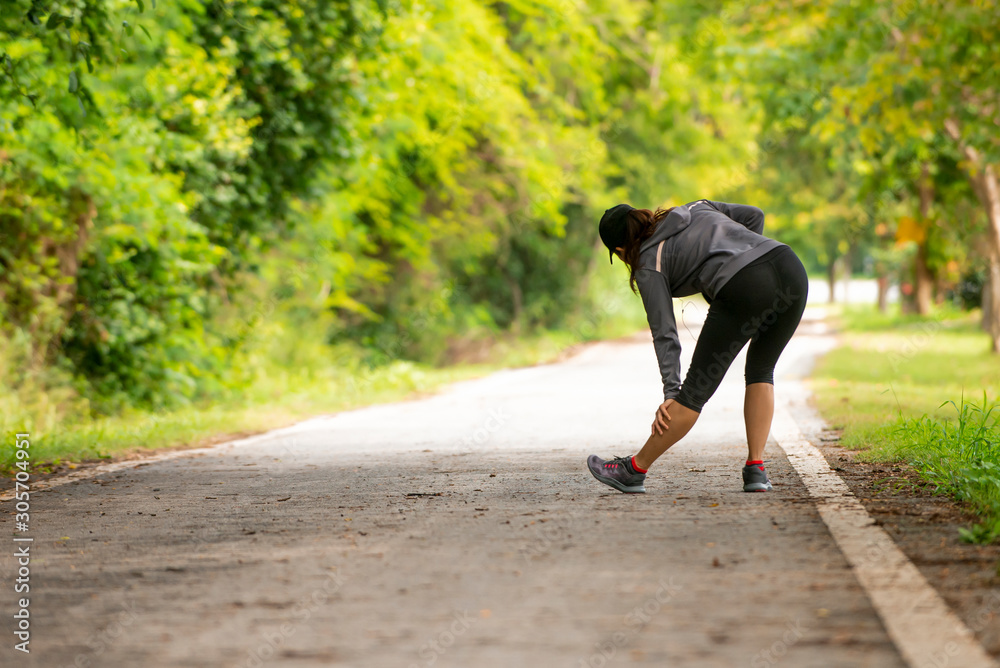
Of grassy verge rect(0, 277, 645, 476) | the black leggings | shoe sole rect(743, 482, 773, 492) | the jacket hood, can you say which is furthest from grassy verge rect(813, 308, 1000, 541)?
grassy verge rect(0, 277, 645, 476)

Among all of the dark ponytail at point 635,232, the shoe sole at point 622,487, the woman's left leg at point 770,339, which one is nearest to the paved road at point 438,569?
the shoe sole at point 622,487

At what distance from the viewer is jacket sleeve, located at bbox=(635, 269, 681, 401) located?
545 cm

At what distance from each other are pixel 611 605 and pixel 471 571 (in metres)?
0.72

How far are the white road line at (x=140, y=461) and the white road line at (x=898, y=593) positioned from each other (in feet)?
15.7

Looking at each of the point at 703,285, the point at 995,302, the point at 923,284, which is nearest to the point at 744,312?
the point at 703,285

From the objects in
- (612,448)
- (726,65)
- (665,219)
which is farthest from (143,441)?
(726,65)

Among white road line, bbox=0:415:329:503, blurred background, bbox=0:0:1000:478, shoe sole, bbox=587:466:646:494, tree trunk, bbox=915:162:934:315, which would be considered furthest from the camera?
tree trunk, bbox=915:162:934:315

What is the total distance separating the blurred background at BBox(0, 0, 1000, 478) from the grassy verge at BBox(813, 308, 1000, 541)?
0.47 m

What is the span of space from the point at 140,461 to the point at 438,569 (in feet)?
15.3

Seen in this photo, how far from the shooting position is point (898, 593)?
11.8 feet

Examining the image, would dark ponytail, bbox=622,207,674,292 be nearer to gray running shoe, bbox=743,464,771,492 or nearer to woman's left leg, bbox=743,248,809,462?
woman's left leg, bbox=743,248,809,462

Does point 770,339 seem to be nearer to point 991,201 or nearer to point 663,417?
point 663,417

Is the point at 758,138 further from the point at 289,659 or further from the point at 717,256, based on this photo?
the point at 289,659

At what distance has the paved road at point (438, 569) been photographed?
3203 millimetres
